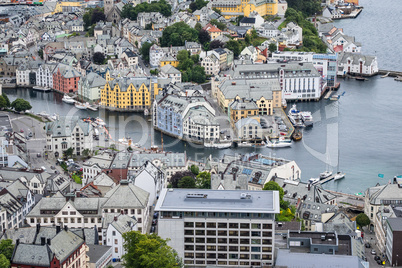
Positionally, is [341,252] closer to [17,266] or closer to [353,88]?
[17,266]

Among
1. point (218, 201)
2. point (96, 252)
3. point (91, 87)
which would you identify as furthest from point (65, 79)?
point (218, 201)

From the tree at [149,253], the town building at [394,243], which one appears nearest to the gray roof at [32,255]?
the tree at [149,253]

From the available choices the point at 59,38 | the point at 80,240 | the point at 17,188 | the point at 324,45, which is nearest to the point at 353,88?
the point at 324,45

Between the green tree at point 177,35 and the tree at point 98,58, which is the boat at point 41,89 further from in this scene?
the green tree at point 177,35

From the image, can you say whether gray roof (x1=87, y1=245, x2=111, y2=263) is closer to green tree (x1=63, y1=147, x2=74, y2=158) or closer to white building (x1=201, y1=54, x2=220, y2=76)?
green tree (x1=63, y1=147, x2=74, y2=158)

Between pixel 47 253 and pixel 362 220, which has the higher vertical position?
pixel 47 253

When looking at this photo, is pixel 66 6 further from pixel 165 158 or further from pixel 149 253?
pixel 149 253

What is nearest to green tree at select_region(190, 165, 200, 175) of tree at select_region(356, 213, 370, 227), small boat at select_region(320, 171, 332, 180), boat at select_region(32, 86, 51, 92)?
small boat at select_region(320, 171, 332, 180)
